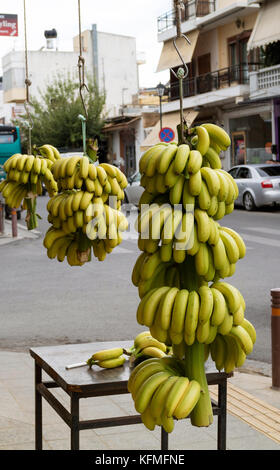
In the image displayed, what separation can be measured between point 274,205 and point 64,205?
2018 centimetres

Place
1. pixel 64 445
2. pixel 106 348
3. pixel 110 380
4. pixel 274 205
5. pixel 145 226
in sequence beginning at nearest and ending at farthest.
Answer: pixel 145 226, pixel 110 380, pixel 106 348, pixel 64 445, pixel 274 205

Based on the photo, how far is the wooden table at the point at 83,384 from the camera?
3.40m

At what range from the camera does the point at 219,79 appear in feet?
106

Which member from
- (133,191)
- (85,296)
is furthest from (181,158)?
(133,191)

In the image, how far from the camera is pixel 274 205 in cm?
2328

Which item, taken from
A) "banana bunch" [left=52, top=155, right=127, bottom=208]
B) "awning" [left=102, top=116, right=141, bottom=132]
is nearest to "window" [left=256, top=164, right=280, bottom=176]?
"banana bunch" [left=52, top=155, right=127, bottom=208]


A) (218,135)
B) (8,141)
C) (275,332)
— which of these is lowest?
(275,332)

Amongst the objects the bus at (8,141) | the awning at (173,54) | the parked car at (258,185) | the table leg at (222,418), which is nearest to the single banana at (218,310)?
the table leg at (222,418)

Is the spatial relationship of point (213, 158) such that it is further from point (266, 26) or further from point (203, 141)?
point (266, 26)

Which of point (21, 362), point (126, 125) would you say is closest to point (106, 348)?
point (21, 362)

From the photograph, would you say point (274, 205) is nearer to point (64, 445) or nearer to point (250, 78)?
point (250, 78)

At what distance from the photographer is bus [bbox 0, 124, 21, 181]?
67.8ft

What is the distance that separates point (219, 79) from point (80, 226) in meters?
29.8

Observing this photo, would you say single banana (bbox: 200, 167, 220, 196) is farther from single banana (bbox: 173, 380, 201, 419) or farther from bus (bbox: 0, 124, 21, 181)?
bus (bbox: 0, 124, 21, 181)
